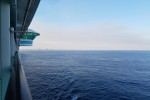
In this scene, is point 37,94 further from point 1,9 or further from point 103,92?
point 1,9

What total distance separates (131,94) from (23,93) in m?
20.2

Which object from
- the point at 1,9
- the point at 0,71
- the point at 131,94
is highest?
the point at 1,9

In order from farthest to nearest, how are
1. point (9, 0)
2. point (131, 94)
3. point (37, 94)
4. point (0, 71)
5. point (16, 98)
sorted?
point (131, 94), point (37, 94), point (9, 0), point (0, 71), point (16, 98)

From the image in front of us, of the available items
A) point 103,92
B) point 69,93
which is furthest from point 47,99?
point 103,92

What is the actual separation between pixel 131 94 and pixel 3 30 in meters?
19.8

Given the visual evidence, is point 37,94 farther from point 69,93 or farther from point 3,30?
point 3,30

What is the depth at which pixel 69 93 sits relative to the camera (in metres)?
19.5

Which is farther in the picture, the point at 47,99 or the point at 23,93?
the point at 47,99

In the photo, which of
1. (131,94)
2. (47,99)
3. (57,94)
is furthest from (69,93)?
(131,94)

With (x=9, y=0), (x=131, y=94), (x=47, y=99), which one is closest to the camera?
(x=9, y=0)

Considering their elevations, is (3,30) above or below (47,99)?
above

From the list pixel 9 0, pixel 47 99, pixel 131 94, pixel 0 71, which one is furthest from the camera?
pixel 131 94

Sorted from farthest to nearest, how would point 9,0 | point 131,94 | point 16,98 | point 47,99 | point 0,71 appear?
point 131,94 < point 47,99 < point 9,0 < point 0,71 < point 16,98

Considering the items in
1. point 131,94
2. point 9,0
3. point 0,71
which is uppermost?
point 9,0
